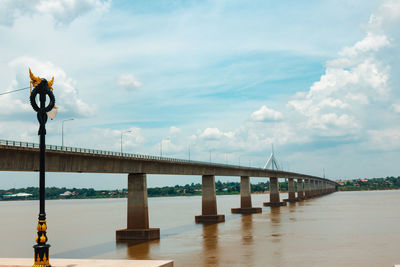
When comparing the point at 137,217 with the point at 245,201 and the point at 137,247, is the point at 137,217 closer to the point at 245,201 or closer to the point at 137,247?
the point at 137,247

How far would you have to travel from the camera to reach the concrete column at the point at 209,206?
252ft

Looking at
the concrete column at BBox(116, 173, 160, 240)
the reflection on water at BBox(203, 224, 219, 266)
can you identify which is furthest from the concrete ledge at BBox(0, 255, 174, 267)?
the concrete column at BBox(116, 173, 160, 240)

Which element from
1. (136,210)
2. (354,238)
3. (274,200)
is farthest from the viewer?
(274,200)

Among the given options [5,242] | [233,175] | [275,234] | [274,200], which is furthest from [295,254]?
[274,200]

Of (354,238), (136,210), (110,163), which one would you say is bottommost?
(354,238)

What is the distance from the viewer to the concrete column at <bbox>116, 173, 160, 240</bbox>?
5142 cm

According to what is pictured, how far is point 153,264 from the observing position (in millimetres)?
20219

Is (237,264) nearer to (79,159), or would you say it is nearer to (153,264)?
(153,264)

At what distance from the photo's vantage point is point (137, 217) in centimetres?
5234

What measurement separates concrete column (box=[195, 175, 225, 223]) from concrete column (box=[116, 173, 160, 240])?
24.9m

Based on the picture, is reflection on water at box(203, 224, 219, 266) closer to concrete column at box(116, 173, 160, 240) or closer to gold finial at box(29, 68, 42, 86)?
concrete column at box(116, 173, 160, 240)

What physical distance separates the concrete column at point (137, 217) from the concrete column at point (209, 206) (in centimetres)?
2489

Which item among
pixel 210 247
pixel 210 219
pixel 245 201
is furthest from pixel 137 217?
pixel 245 201

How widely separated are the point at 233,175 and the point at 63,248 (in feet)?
179
